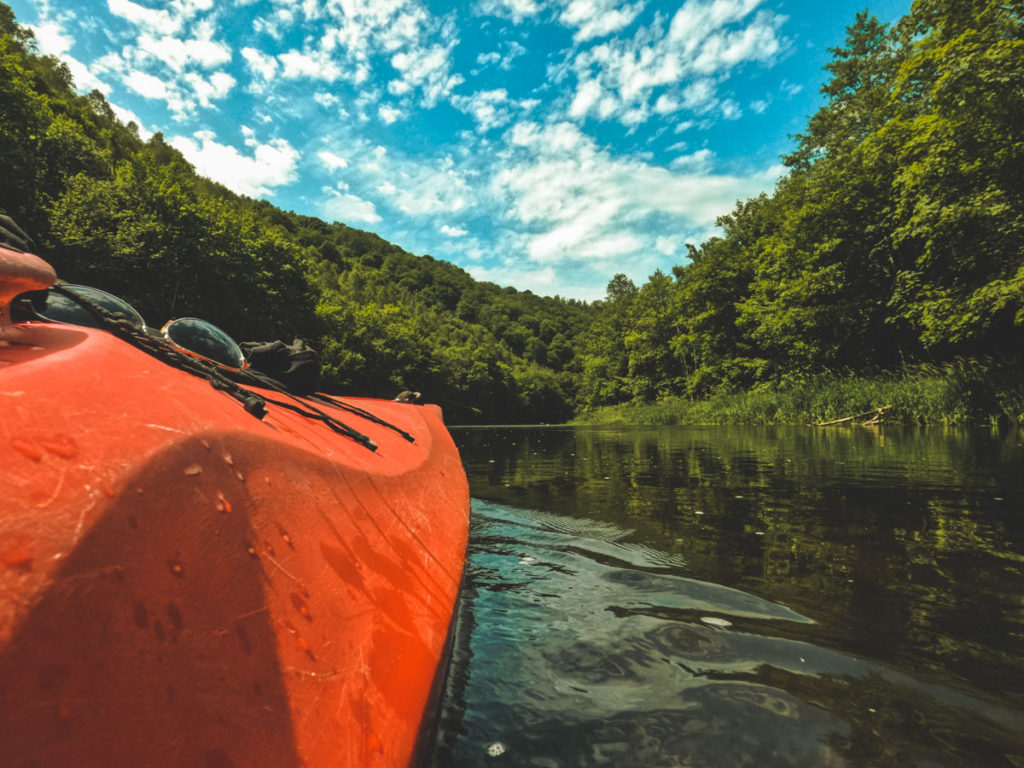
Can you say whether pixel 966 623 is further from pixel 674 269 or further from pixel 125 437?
pixel 674 269

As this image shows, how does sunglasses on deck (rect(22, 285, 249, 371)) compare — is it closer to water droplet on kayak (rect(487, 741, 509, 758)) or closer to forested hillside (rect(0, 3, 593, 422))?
water droplet on kayak (rect(487, 741, 509, 758))

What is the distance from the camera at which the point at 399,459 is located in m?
2.53

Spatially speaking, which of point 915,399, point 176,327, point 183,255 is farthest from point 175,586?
point 183,255

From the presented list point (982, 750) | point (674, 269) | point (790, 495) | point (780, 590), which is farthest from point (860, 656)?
point (674, 269)

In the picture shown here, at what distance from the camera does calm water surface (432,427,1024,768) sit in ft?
4.53

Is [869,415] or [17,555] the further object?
[869,415]

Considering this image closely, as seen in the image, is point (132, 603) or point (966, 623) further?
point (966, 623)

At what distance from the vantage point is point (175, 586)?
83cm

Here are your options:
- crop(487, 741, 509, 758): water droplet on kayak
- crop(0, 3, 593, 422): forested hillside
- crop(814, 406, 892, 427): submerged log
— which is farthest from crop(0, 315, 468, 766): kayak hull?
crop(0, 3, 593, 422): forested hillside

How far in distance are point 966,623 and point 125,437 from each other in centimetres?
302

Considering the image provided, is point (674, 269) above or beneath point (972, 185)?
above

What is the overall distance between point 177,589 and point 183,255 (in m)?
29.0

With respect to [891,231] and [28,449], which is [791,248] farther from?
[28,449]

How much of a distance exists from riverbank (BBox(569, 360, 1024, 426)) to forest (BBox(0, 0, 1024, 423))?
110 millimetres
